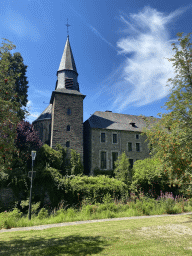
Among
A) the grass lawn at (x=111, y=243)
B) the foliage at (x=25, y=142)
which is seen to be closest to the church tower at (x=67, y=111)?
the foliage at (x=25, y=142)

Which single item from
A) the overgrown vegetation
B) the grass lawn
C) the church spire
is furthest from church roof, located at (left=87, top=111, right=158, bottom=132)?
the grass lawn

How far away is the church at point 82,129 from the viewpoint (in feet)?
78.9

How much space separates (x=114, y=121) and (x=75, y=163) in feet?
33.5

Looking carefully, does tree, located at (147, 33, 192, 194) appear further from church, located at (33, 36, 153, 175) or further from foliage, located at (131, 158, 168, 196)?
church, located at (33, 36, 153, 175)

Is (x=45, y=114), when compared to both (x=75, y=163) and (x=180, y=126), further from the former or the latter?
(x=180, y=126)

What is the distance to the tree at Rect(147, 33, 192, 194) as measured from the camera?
823cm

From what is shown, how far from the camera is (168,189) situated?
17.4 m

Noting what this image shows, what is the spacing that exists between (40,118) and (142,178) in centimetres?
1985

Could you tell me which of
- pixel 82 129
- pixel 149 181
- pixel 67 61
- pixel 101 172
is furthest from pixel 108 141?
pixel 67 61

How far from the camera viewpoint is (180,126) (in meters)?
8.84

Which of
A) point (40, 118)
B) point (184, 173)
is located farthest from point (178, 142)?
point (40, 118)

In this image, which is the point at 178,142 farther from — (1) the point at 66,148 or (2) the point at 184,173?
(1) the point at 66,148

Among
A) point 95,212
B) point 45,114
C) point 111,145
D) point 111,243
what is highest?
point 45,114

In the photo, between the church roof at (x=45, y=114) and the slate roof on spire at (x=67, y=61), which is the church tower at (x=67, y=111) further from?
the church roof at (x=45, y=114)
